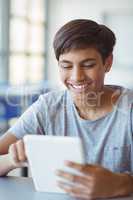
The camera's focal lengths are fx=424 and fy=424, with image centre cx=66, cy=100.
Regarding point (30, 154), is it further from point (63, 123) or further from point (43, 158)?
point (63, 123)

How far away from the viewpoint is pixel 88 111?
1358mm

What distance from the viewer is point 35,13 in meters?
6.61

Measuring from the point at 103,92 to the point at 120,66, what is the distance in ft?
17.2

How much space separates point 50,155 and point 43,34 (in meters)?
5.98

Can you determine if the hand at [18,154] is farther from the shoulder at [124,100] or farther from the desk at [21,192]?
the shoulder at [124,100]

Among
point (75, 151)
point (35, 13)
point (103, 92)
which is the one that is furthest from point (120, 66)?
point (75, 151)

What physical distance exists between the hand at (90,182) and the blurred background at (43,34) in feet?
15.0

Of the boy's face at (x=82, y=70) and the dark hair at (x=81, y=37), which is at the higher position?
the dark hair at (x=81, y=37)

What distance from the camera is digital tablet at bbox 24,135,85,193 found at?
983 mm

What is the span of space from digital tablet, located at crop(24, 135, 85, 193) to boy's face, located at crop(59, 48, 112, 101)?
29cm

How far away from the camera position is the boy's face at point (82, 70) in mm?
1214

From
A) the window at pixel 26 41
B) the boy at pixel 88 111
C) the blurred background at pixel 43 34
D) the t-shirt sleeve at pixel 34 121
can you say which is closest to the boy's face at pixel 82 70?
the boy at pixel 88 111

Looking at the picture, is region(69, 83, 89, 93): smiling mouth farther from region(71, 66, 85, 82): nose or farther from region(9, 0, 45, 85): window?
region(9, 0, 45, 85): window

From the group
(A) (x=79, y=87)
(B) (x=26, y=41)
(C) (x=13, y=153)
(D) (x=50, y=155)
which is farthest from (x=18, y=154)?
(B) (x=26, y=41)
